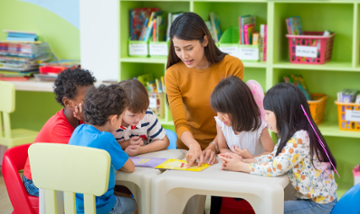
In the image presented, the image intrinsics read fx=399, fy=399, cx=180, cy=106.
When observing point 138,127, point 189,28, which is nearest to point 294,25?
point 189,28

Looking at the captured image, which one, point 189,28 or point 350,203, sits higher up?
point 189,28

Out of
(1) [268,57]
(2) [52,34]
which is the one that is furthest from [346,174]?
(2) [52,34]

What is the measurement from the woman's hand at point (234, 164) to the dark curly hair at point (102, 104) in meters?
0.44

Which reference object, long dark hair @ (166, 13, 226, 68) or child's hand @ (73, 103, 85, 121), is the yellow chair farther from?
long dark hair @ (166, 13, 226, 68)

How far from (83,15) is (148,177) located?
202 centimetres

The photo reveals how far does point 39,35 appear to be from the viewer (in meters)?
3.53

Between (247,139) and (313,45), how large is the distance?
1.22 meters

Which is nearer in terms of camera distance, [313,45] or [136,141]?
[136,141]

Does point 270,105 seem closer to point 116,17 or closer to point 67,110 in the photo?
point 67,110

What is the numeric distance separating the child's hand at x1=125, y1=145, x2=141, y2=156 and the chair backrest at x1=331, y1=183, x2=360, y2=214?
83cm

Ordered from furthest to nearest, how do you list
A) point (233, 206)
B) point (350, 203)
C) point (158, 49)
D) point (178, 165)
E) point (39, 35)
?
point (39, 35) → point (158, 49) → point (233, 206) → point (178, 165) → point (350, 203)

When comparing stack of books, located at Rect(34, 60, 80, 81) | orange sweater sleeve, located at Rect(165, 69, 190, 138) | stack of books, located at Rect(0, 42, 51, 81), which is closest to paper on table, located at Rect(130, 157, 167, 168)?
orange sweater sleeve, located at Rect(165, 69, 190, 138)

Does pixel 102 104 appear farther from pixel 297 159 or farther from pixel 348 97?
pixel 348 97

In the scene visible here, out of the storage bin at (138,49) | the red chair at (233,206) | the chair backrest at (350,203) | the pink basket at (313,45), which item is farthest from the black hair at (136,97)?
the pink basket at (313,45)
